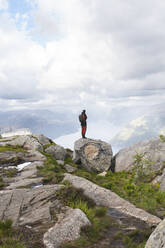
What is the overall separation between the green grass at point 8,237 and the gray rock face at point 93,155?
24585 mm

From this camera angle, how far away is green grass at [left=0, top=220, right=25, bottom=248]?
24.2 ft

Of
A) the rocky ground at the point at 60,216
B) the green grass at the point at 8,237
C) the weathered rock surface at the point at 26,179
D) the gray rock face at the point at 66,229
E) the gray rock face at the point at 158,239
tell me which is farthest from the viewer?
the weathered rock surface at the point at 26,179

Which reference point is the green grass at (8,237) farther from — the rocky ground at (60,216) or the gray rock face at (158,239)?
the gray rock face at (158,239)

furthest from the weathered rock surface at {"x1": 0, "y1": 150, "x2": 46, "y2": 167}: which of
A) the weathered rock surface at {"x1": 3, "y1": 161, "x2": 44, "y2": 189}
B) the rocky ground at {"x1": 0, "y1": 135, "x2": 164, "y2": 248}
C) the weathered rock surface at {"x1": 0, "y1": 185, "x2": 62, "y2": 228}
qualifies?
the weathered rock surface at {"x1": 0, "y1": 185, "x2": 62, "y2": 228}

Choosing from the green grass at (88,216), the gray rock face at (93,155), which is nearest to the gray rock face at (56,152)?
the gray rock face at (93,155)

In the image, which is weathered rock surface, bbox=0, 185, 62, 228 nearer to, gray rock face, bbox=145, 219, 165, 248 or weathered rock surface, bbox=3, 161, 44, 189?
weathered rock surface, bbox=3, 161, 44, 189

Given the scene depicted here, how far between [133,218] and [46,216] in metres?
4.89

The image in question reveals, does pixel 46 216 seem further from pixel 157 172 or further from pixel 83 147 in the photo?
pixel 83 147

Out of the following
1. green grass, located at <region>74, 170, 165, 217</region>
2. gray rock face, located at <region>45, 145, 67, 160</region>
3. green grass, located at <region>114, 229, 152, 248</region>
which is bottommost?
green grass, located at <region>74, 170, 165, 217</region>

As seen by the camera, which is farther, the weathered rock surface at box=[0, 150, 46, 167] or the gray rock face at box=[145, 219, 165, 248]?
the weathered rock surface at box=[0, 150, 46, 167]

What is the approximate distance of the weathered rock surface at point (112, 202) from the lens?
11.5m

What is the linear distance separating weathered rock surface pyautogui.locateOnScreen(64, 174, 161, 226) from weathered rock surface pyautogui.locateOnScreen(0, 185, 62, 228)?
2643 millimetres

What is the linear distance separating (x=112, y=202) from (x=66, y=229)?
18.0ft

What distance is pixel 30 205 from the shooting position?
11125mm
